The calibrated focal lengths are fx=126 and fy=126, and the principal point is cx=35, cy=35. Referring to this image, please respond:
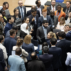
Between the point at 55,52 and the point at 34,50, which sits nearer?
the point at 55,52

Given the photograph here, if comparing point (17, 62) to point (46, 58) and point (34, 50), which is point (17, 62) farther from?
point (34, 50)

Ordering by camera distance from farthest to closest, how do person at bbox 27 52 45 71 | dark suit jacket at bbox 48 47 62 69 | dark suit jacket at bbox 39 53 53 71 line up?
dark suit jacket at bbox 48 47 62 69, dark suit jacket at bbox 39 53 53 71, person at bbox 27 52 45 71

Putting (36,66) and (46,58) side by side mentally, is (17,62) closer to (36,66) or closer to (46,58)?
(36,66)

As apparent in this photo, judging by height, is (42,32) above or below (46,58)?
above

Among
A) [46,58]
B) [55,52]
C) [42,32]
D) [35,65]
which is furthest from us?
[42,32]

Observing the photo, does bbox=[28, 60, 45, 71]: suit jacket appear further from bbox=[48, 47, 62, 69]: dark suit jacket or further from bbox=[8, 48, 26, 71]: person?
bbox=[48, 47, 62, 69]: dark suit jacket

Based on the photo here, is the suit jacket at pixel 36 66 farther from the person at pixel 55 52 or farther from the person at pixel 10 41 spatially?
the person at pixel 10 41

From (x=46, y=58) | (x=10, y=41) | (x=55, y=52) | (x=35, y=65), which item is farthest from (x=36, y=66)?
(x=10, y=41)

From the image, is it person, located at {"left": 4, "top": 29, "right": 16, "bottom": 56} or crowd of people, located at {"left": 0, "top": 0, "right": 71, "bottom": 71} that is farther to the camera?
person, located at {"left": 4, "top": 29, "right": 16, "bottom": 56}

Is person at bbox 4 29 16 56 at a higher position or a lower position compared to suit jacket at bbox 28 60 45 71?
higher

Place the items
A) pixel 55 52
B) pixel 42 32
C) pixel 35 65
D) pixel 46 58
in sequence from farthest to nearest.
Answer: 1. pixel 42 32
2. pixel 55 52
3. pixel 46 58
4. pixel 35 65

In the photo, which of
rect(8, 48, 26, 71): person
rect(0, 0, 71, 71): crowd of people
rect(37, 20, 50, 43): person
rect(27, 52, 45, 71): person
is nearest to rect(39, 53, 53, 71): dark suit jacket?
rect(0, 0, 71, 71): crowd of people

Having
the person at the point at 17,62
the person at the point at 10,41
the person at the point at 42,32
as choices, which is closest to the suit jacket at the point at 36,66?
the person at the point at 17,62

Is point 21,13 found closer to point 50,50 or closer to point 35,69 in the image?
point 50,50
